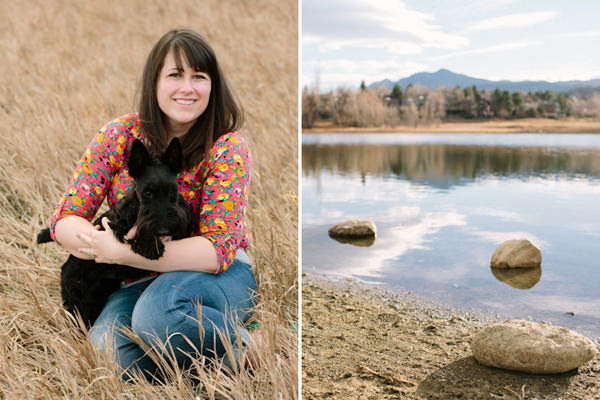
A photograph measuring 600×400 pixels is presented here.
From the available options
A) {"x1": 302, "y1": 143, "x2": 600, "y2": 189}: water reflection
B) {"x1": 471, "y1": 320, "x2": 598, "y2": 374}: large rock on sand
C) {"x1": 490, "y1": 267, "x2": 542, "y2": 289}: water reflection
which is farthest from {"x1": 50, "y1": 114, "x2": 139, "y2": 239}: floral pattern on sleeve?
{"x1": 302, "y1": 143, "x2": 600, "y2": 189}: water reflection

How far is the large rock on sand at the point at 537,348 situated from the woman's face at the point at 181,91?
2.36 meters

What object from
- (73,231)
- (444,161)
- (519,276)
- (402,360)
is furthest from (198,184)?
(444,161)

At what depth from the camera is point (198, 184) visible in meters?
Answer: 2.43

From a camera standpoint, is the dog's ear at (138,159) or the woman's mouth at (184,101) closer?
the dog's ear at (138,159)

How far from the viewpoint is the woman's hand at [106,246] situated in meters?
2.09

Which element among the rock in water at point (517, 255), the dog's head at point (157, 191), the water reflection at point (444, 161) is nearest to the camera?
the dog's head at point (157, 191)

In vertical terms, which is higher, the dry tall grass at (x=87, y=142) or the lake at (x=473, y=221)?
the dry tall grass at (x=87, y=142)

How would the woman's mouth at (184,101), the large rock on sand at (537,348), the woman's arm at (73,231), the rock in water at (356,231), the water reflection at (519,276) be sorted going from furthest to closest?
1. the rock in water at (356,231)
2. the water reflection at (519,276)
3. the large rock on sand at (537,348)
4. the woman's mouth at (184,101)
5. the woman's arm at (73,231)

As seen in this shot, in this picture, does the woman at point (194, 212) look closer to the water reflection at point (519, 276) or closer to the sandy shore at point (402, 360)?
the sandy shore at point (402, 360)

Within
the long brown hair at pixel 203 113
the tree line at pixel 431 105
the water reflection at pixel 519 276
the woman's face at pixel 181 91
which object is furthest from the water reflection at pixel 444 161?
the woman's face at pixel 181 91

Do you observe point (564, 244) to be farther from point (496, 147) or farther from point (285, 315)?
point (496, 147)

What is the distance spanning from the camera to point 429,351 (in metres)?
3.97

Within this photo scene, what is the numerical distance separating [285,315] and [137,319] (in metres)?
0.80

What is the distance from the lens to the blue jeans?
2.14m
